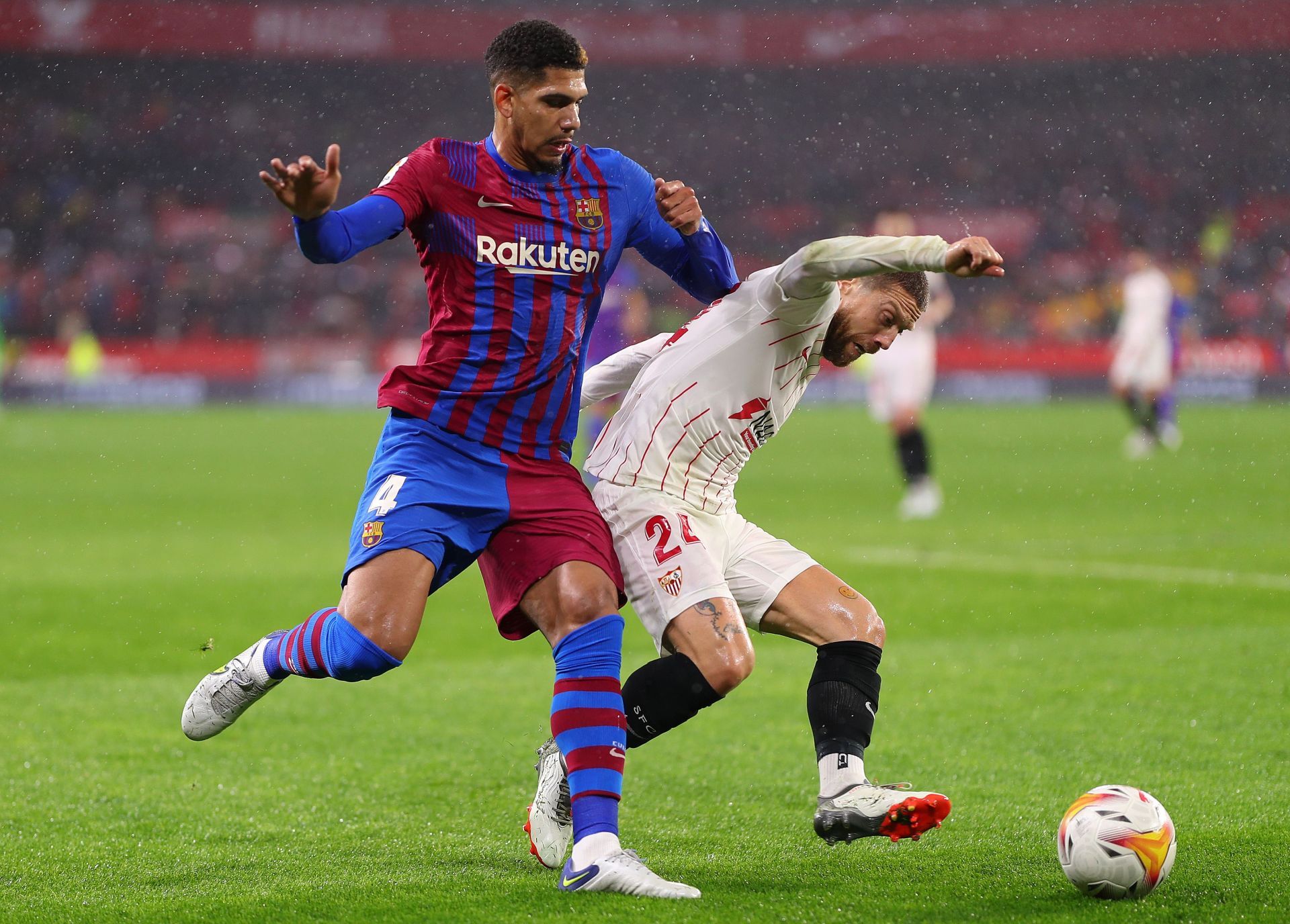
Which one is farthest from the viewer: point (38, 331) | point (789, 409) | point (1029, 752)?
point (38, 331)

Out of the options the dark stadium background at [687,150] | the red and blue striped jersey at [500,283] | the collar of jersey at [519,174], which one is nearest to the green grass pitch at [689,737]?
the red and blue striped jersey at [500,283]

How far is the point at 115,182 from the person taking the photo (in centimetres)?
3159

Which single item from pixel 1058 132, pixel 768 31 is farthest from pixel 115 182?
pixel 1058 132

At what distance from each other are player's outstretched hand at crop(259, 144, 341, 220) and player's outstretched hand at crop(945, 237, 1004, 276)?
1395mm

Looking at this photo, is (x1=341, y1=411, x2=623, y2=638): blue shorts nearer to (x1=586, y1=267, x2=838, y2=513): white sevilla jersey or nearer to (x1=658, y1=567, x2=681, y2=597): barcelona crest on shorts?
(x1=658, y1=567, x2=681, y2=597): barcelona crest on shorts

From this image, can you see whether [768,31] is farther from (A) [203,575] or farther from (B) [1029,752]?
(B) [1029,752]

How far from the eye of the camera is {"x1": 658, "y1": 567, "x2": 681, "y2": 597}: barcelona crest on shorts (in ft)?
12.4

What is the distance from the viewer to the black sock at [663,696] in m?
3.68

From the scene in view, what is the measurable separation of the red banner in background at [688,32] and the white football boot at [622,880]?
2764 cm

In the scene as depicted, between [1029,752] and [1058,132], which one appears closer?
[1029,752]

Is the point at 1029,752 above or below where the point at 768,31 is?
below

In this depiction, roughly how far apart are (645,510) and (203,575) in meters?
5.80

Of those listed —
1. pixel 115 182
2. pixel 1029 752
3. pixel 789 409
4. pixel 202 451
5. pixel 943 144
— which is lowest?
pixel 1029 752

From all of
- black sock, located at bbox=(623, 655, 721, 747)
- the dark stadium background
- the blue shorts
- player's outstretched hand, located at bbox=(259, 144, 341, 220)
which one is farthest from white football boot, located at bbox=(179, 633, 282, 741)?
the dark stadium background
